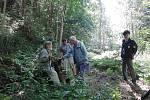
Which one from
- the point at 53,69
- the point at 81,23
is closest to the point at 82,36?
the point at 81,23

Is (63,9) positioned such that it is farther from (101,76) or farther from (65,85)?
(65,85)

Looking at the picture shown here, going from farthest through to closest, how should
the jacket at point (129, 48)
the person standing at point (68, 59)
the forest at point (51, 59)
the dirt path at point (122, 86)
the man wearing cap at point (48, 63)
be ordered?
the jacket at point (129, 48)
the person standing at point (68, 59)
the dirt path at point (122, 86)
the man wearing cap at point (48, 63)
the forest at point (51, 59)

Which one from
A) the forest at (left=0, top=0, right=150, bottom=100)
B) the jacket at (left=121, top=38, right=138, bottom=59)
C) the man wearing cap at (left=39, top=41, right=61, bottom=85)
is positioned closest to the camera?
the forest at (left=0, top=0, right=150, bottom=100)

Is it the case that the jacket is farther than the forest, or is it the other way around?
the jacket

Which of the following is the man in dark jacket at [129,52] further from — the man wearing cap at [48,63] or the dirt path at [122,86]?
the man wearing cap at [48,63]

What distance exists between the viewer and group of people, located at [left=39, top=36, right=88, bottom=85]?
10555 mm

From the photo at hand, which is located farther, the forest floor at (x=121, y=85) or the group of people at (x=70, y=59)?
the forest floor at (x=121, y=85)

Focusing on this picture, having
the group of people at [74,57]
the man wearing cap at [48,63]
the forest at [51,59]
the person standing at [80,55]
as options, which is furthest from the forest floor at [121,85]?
the man wearing cap at [48,63]

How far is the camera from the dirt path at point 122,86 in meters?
11.2

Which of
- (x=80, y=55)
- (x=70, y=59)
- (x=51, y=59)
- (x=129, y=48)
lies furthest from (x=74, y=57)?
(x=129, y=48)

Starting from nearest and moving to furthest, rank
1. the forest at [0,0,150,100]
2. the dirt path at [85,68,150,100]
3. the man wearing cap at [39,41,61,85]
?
the forest at [0,0,150,100] → the man wearing cap at [39,41,61,85] → the dirt path at [85,68,150,100]

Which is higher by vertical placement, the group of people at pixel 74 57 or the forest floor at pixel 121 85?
the group of people at pixel 74 57

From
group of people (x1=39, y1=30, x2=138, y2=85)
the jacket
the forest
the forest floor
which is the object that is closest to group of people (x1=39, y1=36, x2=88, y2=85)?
group of people (x1=39, y1=30, x2=138, y2=85)

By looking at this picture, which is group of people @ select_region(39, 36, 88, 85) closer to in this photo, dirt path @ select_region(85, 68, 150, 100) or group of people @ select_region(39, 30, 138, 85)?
group of people @ select_region(39, 30, 138, 85)
